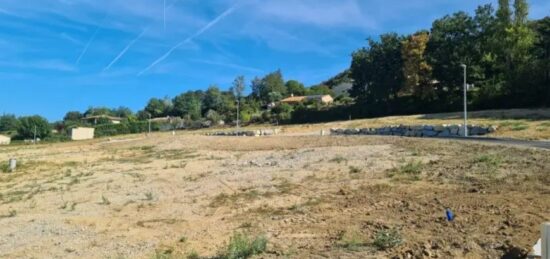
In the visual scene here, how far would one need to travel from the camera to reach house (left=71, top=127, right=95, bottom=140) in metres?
95.2

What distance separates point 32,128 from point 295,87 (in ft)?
208

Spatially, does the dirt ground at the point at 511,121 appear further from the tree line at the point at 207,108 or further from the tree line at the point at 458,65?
the tree line at the point at 207,108

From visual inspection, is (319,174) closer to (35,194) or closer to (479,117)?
(35,194)

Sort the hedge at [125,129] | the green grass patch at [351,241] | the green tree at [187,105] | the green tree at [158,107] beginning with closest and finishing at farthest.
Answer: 1. the green grass patch at [351,241]
2. the hedge at [125,129]
3. the green tree at [187,105]
4. the green tree at [158,107]

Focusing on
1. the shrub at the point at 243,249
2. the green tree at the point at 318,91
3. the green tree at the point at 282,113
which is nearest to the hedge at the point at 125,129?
the green tree at the point at 282,113

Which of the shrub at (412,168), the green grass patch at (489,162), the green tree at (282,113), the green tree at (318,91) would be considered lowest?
the shrub at (412,168)

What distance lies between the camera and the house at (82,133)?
95.2 m

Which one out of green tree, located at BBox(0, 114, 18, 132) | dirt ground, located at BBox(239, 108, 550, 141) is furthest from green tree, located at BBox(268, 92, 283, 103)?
green tree, located at BBox(0, 114, 18, 132)

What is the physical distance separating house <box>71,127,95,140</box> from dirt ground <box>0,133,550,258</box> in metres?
77.5

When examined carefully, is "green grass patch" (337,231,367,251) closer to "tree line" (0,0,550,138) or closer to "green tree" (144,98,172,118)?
"tree line" (0,0,550,138)

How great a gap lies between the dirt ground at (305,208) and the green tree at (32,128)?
95106mm

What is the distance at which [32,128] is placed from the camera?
10831cm

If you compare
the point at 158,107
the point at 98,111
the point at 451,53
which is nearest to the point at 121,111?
the point at 98,111

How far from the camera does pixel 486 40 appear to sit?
55.6 meters
